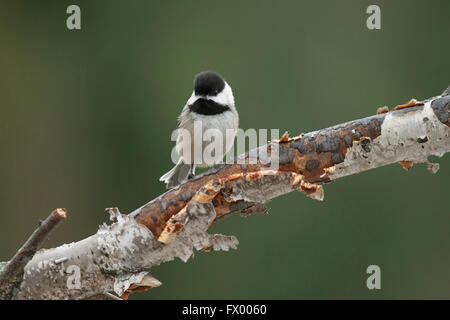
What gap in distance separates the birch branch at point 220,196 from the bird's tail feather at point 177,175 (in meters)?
0.88

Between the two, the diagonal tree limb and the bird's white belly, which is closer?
the diagonal tree limb

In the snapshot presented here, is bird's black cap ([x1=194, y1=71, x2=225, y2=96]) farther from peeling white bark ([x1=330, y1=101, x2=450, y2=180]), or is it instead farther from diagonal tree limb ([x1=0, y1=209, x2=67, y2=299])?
diagonal tree limb ([x1=0, y1=209, x2=67, y2=299])

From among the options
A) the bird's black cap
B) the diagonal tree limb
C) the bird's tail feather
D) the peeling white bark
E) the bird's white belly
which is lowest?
the diagonal tree limb

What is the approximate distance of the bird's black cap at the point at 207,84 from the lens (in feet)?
7.39

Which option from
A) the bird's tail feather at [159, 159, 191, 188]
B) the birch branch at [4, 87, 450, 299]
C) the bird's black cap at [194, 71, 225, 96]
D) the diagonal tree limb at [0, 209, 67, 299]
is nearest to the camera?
the diagonal tree limb at [0, 209, 67, 299]

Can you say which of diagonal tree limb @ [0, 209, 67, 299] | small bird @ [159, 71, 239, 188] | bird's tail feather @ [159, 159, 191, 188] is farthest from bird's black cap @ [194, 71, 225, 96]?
diagonal tree limb @ [0, 209, 67, 299]

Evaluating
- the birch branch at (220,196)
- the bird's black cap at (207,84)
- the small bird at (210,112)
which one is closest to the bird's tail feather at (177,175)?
the small bird at (210,112)

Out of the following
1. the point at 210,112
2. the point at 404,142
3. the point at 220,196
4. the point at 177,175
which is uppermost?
the point at 210,112

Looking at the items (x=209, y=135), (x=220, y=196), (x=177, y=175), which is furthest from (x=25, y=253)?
(x=177, y=175)

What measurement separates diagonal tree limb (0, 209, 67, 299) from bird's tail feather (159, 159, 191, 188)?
978 millimetres

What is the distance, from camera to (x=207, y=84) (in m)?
2.25

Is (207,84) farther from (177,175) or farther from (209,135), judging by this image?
(177,175)

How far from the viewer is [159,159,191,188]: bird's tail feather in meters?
2.55

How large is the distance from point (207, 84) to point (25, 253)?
100cm
